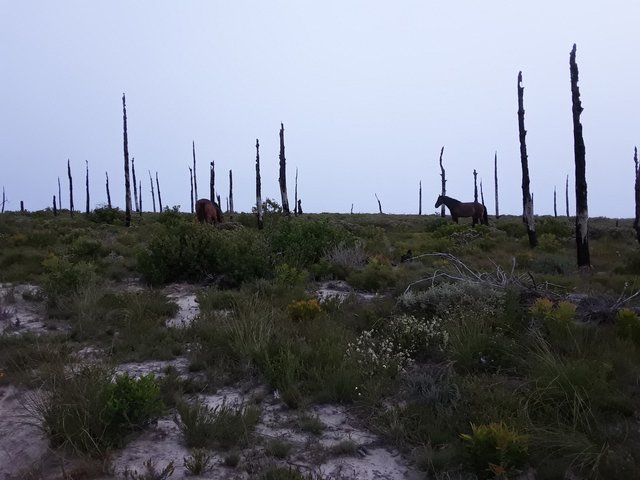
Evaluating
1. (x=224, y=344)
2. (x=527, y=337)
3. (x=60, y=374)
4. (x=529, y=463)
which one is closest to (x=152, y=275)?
(x=224, y=344)

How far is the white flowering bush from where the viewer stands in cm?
569

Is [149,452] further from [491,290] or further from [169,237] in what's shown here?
[169,237]

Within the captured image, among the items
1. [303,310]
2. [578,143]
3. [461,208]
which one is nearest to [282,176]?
[461,208]

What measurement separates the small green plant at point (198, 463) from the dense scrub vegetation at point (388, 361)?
0.05 m

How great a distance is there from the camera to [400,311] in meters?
7.54

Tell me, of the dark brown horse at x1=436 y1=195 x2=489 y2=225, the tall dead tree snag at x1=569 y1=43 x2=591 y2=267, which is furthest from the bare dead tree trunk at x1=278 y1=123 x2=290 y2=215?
the tall dead tree snag at x1=569 y1=43 x2=591 y2=267

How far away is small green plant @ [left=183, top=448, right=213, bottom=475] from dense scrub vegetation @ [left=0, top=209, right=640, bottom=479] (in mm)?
45

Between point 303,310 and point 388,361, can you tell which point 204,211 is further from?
point 388,361

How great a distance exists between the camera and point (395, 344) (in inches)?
251

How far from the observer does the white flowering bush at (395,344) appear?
5.69 metres

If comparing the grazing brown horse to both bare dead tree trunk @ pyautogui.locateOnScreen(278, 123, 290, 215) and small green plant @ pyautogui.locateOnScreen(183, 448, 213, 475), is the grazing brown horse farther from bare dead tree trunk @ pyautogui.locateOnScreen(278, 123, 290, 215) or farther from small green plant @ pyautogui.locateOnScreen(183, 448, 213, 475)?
small green plant @ pyautogui.locateOnScreen(183, 448, 213, 475)

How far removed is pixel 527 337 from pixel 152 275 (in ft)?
23.2

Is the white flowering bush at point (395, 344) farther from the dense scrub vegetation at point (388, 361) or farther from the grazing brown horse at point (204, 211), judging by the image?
the grazing brown horse at point (204, 211)

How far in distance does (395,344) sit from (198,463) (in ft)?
9.87
